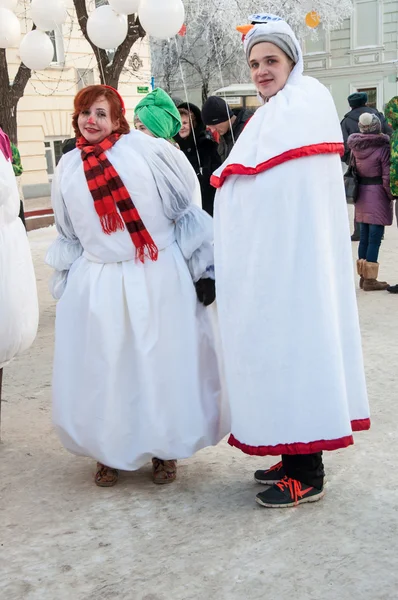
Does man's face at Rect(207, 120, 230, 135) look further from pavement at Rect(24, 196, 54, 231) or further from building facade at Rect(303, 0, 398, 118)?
building facade at Rect(303, 0, 398, 118)

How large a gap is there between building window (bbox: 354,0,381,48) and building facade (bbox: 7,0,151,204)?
47.0 feet

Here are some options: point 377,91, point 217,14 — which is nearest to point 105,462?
point 217,14

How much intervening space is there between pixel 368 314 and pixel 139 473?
11.2ft

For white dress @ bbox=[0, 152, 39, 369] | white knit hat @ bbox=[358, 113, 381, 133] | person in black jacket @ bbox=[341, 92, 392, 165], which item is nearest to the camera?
white dress @ bbox=[0, 152, 39, 369]

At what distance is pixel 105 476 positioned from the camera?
10.9ft

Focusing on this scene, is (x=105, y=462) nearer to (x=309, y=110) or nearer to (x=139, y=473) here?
(x=139, y=473)

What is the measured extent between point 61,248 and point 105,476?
106 cm

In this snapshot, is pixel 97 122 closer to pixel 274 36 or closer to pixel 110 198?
pixel 110 198

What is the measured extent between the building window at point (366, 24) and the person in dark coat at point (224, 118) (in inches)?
969

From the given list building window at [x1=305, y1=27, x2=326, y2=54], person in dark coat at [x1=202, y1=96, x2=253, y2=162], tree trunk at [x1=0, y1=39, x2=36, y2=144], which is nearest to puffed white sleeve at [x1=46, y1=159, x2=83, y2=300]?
person in dark coat at [x1=202, y1=96, x2=253, y2=162]

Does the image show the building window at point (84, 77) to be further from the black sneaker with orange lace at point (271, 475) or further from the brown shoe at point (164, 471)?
the black sneaker with orange lace at point (271, 475)

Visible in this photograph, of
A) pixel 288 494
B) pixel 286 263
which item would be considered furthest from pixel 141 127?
pixel 288 494

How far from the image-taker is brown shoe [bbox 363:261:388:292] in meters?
7.19

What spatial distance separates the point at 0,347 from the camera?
3.56 metres
